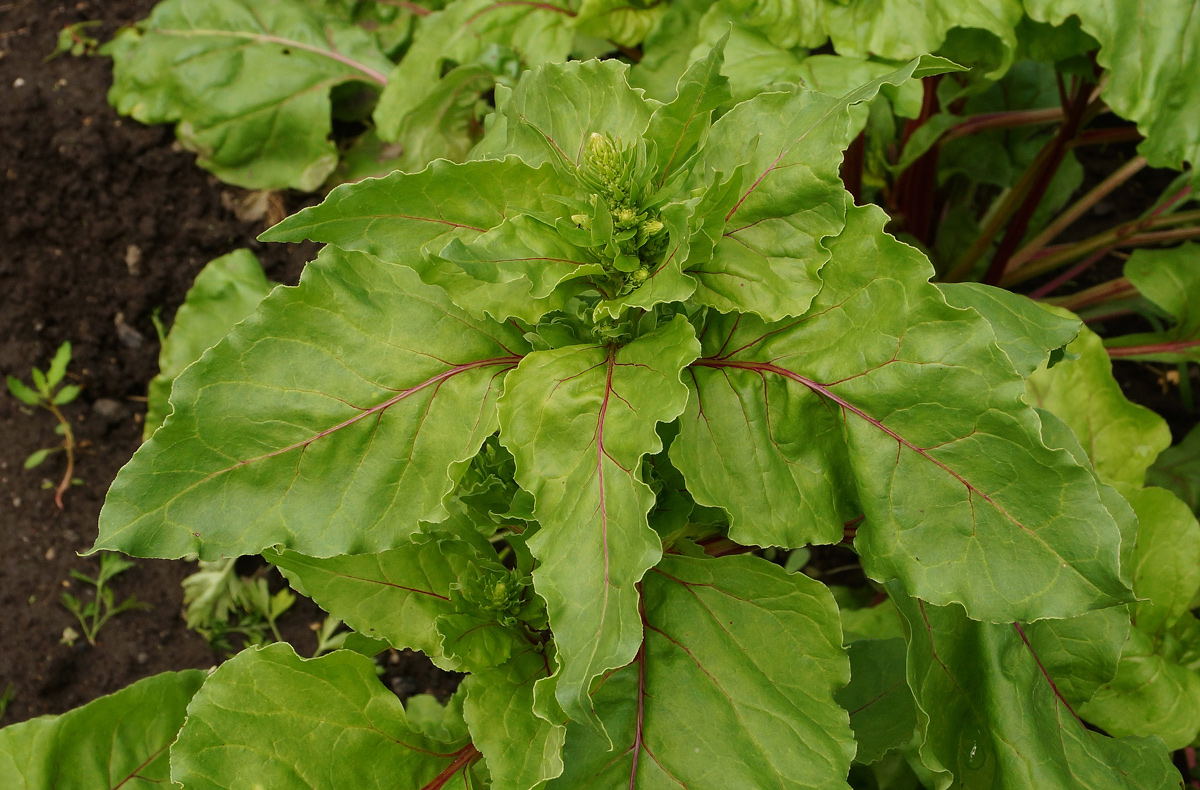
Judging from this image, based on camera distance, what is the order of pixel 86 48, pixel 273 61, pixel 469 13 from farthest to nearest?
pixel 86 48
pixel 273 61
pixel 469 13

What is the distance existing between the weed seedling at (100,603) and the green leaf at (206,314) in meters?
0.41

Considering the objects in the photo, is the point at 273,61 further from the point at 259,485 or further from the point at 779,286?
the point at 779,286

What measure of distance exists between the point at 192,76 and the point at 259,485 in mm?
2181

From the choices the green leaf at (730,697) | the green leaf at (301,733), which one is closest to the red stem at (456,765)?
the green leaf at (301,733)

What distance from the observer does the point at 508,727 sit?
50.5 inches

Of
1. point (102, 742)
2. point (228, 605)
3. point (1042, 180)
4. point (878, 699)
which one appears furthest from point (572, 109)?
point (228, 605)

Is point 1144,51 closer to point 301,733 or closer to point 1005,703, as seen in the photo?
point 1005,703

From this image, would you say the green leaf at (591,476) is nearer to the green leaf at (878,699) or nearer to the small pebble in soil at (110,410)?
the green leaf at (878,699)

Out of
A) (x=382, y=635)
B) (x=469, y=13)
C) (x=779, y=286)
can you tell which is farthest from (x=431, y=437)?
(x=469, y=13)

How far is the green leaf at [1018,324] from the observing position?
1.25 metres

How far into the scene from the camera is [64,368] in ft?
8.84

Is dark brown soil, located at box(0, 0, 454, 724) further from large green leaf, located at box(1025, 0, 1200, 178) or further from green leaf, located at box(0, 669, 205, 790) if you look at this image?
large green leaf, located at box(1025, 0, 1200, 178)

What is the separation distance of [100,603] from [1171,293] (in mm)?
2949

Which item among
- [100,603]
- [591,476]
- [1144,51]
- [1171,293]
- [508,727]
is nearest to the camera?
[591,476]
